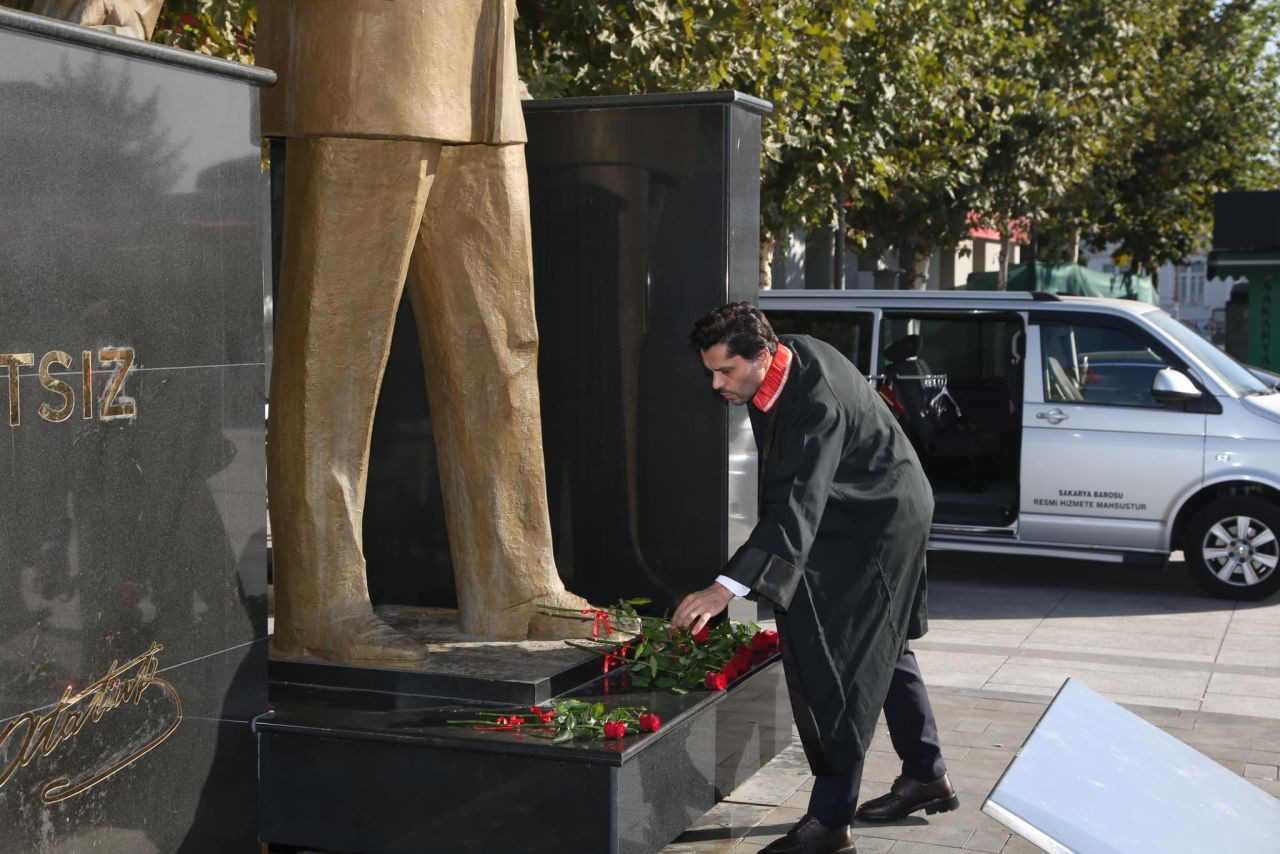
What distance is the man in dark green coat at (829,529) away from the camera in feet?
16.1

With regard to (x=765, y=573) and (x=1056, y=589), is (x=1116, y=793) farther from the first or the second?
(x=1056, y=589)

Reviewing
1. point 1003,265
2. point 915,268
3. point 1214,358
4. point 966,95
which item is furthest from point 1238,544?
point 1003,265

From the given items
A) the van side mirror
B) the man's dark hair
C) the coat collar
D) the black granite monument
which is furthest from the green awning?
the black granite monument

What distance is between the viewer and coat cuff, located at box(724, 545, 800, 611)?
4.73m

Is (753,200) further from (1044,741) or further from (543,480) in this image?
(1044,741)

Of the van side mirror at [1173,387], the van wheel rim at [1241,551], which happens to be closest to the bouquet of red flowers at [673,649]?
the van side mirror at [1173,387]

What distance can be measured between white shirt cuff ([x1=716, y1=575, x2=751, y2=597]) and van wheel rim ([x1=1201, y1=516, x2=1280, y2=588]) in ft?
20.9

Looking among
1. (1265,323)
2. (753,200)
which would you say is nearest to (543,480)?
(753,200)

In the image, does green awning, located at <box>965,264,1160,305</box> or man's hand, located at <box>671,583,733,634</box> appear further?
green awning, located at <box>965,264,1160,305</box>

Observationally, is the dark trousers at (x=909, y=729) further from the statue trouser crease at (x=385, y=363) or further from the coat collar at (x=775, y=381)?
the statue trouser crease at (x=385, y=363)

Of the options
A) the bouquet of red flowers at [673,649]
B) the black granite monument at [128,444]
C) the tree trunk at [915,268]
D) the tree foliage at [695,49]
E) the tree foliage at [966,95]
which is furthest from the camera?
the tree trunk at [915,268]

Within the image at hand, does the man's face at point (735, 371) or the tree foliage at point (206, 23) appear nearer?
the man's face at point (735, 371)

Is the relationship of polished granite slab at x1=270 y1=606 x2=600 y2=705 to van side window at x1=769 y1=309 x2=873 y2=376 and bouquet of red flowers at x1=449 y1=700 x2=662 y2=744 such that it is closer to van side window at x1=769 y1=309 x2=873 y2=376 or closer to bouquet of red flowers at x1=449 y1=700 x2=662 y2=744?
bouquet of red flowers at x1=449 y1=700 x2=662 y2=744
